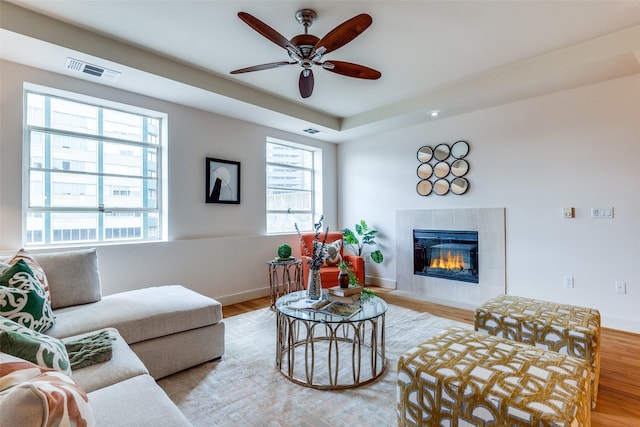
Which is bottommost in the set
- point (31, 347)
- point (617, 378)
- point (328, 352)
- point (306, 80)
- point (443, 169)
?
point (617, 378)

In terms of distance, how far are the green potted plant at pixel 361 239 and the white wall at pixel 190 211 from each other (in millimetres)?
912

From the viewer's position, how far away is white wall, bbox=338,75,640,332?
3041 mm

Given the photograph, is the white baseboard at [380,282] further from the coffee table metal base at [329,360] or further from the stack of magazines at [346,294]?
the stack of magazines at [346,294]

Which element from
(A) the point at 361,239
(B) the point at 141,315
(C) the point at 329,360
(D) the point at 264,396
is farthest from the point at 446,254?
(B) the point at 141,315

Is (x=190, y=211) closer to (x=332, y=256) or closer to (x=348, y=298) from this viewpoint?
(x=332, y=256)

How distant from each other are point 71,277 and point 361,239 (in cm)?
397

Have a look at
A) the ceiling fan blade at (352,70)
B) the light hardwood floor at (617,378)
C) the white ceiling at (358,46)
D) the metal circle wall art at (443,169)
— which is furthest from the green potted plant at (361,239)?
the ceiling fan blade at (352,70)

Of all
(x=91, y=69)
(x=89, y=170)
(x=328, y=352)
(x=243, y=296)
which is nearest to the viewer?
(x=328, y=352)

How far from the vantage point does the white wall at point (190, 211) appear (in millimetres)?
2658

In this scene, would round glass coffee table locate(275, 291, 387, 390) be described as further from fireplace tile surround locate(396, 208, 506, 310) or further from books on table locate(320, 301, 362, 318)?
fireplace tile surround locate(396, 208, 506, 310)

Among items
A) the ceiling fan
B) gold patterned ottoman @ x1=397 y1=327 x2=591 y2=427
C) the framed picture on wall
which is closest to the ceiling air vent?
the framed picture on wall

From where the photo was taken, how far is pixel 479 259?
156 inches

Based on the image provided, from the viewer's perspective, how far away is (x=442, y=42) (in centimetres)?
275

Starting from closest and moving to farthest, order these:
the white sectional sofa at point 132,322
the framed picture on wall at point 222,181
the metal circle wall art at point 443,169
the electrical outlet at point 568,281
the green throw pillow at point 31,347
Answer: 1. the green throw pillow at point 31,347
2. the white sectional sofa at point 132,322
3. the electrical outlet at point 568,281
4. the framed picture on wall at point 222,181
5. the metal circle wall art at point 443,169
